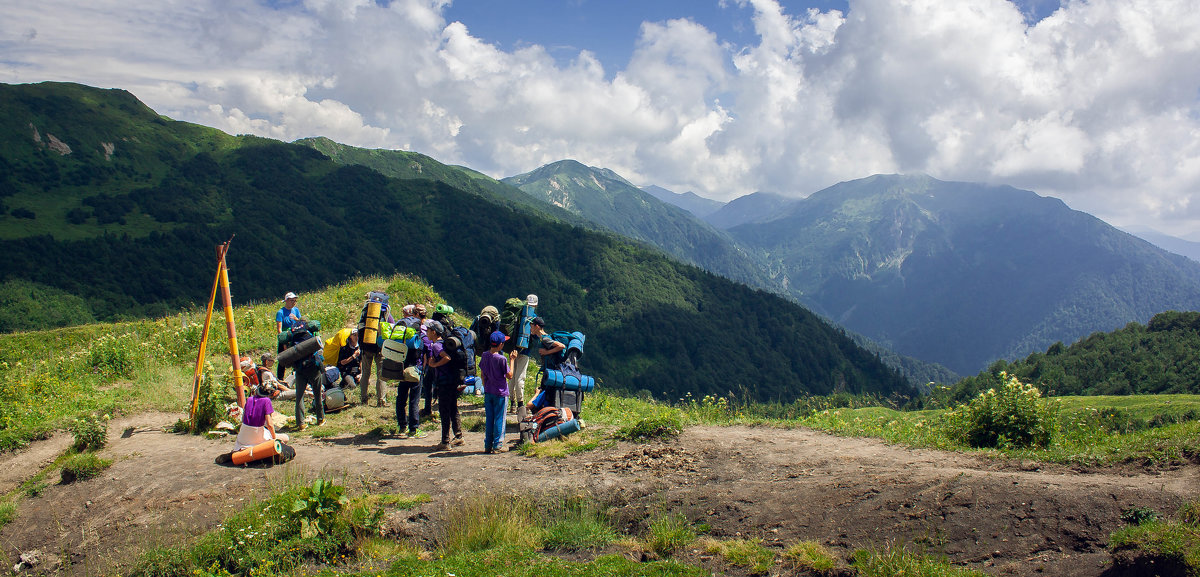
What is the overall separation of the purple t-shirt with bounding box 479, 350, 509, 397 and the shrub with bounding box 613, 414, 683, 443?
2.04m

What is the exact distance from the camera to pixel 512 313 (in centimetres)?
1080

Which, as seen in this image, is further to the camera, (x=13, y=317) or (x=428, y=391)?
(x=13, y=317)

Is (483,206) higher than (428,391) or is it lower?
higher

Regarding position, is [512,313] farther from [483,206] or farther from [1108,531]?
[483,206]

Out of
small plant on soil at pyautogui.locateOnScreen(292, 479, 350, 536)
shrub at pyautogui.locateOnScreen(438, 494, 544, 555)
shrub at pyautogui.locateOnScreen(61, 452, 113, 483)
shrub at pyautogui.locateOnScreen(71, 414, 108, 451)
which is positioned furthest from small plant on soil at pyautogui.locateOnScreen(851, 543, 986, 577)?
shrub at pyautogui.locateOnScreen(71, 414, 108, 451)

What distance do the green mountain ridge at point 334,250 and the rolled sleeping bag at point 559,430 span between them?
103 metres

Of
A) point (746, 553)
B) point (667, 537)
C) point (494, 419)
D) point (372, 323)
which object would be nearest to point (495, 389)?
point (494, 419)

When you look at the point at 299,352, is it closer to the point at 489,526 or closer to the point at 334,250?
the point at 489,526

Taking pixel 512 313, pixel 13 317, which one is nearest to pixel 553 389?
pixel 512 313

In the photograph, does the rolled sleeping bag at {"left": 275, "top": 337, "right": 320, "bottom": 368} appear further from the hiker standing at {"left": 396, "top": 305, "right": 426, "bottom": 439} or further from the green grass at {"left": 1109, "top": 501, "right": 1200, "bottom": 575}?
the green grass at {"left": 1109, "top": 501, "right": 1200, "bottom": 575}

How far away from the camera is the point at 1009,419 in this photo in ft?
25.6

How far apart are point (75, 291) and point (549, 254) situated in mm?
98643

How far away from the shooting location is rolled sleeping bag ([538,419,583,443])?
31.3 feet

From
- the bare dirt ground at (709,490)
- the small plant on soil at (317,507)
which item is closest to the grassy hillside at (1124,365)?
the bare dirt ground at (709,490)
